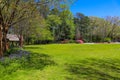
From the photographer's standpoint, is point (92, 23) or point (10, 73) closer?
point (10, 73)

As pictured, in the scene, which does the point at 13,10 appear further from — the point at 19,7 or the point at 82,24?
the point at 82,24

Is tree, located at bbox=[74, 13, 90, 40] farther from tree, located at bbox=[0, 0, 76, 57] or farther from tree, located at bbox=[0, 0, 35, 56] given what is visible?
tree, located at bbox=[0, 0, 76, 57]

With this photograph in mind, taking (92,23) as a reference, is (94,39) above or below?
below

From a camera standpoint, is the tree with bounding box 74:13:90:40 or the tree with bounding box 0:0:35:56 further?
the tree with bounding box 74:13:90:40

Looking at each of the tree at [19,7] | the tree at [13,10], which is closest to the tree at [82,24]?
the tree at [13,10]

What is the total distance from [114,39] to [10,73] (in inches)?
3347

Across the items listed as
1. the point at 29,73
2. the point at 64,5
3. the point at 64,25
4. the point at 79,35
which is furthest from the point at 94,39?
the point at 29,73

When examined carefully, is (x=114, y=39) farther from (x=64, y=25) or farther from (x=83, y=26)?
(x=64, y=25)

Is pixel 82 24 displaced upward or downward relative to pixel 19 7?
upward

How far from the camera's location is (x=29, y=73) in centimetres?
1257

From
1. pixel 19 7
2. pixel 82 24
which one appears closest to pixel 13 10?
pixel 19 7

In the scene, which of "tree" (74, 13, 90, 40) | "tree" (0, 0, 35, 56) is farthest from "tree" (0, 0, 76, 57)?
"tree" (74, 13, 90, 40)

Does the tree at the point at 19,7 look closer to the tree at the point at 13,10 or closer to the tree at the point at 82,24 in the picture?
the tree at the point at 13,10

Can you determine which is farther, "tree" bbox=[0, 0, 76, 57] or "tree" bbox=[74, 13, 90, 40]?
"tree" bbox=[74, 13, 90, 40]
